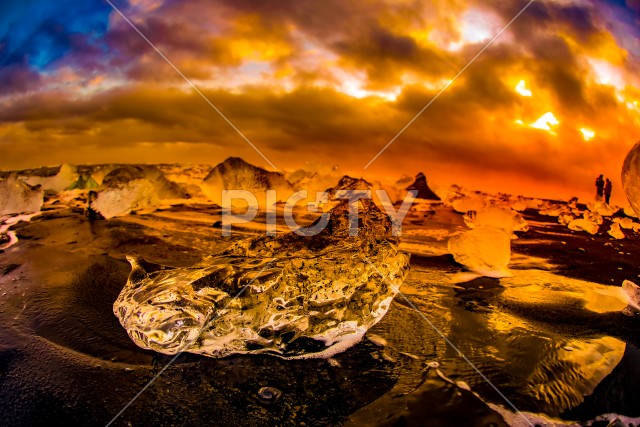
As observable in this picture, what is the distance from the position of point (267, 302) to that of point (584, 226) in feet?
17.8

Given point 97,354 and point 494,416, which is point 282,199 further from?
point 494,416

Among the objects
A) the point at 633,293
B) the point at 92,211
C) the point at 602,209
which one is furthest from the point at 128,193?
the point at 602,209

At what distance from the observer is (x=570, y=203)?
810 cm

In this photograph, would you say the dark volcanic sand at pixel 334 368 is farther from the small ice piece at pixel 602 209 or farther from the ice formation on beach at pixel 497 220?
the small ice piece at pixel 602 209

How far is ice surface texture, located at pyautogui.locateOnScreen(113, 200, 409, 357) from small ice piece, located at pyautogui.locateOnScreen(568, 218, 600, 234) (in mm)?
4519

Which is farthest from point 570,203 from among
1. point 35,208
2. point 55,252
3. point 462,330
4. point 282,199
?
point 35,208

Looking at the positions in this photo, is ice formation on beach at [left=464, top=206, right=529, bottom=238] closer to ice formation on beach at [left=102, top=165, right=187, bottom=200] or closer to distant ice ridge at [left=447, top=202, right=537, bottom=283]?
distant ice ridge at [left=447, top=202, right=537, bottom=283]

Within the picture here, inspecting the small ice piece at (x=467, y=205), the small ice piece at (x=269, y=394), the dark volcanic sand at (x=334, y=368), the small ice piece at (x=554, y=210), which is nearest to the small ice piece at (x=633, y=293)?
the dark volcanic sand at (x=334, y=368)

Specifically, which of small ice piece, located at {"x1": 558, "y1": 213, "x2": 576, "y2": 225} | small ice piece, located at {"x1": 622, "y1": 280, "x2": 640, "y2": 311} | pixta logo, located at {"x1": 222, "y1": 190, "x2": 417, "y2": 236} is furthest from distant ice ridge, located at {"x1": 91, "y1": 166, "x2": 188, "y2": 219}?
small ice piece, located at {"x1": 558, "y1": 213, "x2": 576, "y2": 225}

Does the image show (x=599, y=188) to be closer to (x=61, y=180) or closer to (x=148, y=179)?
(x=148, y=179)

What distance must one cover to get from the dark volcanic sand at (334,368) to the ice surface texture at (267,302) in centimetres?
8

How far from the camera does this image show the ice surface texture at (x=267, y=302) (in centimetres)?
173

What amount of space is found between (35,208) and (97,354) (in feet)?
14.7

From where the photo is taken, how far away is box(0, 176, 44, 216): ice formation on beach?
16.0 feet
